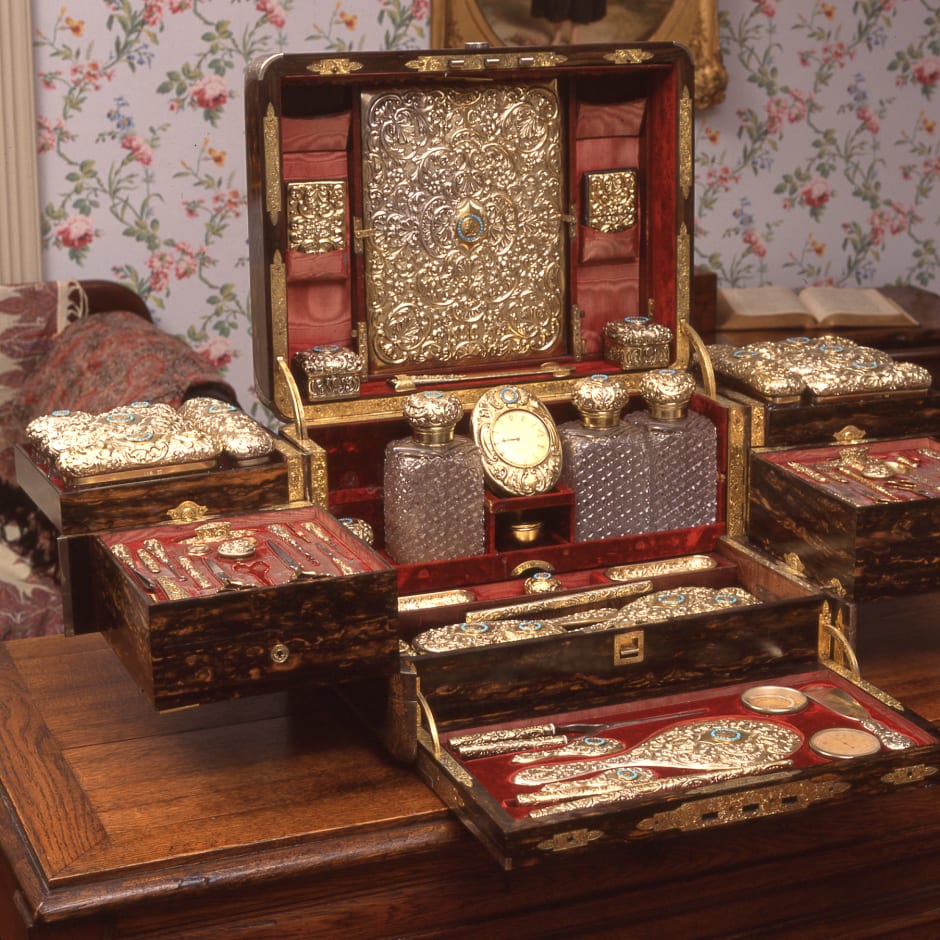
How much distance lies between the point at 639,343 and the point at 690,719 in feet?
2.74

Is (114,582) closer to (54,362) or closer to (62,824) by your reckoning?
(62,824)

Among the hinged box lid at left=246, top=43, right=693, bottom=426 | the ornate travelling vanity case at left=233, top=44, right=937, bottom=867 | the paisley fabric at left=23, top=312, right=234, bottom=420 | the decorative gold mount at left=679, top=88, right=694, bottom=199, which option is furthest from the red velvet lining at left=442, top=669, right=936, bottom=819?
the paisley fabric at left=23, top=312, right=234, bottom=420

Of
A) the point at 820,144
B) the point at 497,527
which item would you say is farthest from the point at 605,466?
the point at 820,144

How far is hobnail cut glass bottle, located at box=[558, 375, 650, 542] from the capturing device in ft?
8.20

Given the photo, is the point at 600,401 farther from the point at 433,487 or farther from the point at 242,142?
the point at 242,142

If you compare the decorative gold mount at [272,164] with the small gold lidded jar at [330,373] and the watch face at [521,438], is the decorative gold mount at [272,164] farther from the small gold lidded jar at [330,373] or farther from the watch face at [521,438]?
the watch face at [521,438]

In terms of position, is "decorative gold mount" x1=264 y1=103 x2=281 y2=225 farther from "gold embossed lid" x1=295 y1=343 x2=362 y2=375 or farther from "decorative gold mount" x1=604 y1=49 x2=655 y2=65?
"decorative gold mount" x1=604 y1=49 x2=655 y2=65

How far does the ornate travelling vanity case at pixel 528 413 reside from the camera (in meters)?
1.95

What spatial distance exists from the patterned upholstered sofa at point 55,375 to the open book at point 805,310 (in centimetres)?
165

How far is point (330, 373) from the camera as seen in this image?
95.3 inches

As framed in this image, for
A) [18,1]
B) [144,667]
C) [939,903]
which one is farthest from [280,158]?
[18,1]

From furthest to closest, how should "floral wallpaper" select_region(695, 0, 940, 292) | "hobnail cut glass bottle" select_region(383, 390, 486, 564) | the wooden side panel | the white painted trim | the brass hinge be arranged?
"floral wallpaper" select_region(695, 0, 940, 292) < the white painted trim < "hobnail cut glass bottle" select_region(383, 390, 486, 564) < the wooden side panel < the brass hinge

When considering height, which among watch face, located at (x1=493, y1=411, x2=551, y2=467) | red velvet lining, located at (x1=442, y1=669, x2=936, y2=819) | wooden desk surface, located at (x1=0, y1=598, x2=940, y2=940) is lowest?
wooden desk surface, located at (x1=0, y1=598, x2=940, y2=940)

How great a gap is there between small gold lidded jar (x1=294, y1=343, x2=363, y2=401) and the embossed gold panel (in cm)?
14
